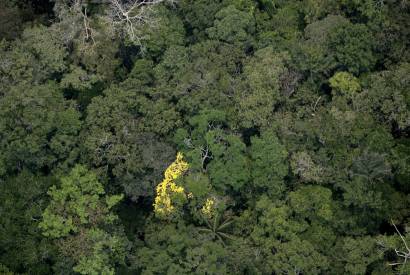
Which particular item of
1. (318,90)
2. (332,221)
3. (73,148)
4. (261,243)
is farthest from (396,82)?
(73,148)

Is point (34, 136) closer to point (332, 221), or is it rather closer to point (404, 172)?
point (332, 221)

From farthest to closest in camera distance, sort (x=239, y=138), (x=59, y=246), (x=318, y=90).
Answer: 1. (x=318, y=90)
2. (x=239, y=138)
3. (x=59, y=246)

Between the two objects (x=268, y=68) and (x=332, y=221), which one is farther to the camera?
(x=268, y=68)

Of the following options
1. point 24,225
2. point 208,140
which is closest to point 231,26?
point 208,140

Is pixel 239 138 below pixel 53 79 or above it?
below

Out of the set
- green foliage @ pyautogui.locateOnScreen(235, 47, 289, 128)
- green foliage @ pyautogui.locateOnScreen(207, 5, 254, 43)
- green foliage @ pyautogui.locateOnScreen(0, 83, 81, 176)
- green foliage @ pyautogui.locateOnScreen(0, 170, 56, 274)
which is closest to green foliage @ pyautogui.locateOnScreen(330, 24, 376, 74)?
green foliage @ pyautogui.locateOnScreen(235, 47, 289, 128)

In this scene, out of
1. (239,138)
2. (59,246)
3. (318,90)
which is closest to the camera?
(59,246)

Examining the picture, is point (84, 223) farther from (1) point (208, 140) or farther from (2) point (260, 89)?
(2) point (260, 89)

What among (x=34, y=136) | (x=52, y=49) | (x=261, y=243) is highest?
(x=52, y=49)
